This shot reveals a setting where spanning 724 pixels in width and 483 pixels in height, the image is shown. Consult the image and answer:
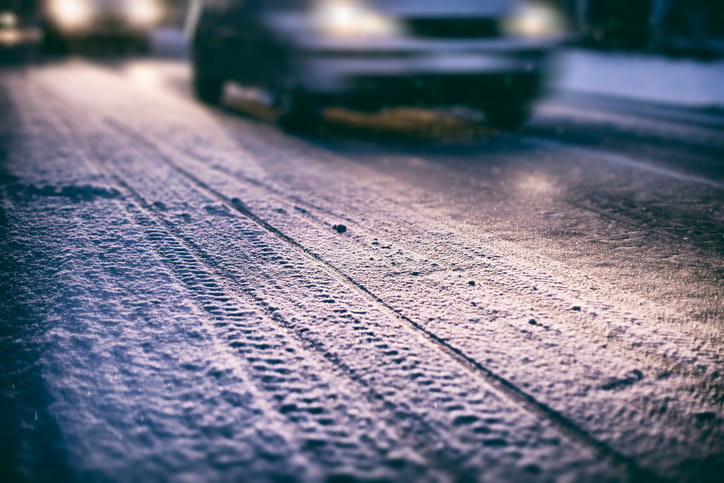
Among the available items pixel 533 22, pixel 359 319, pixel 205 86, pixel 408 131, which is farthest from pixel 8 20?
pixel 359 319

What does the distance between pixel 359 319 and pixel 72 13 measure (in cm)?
2027

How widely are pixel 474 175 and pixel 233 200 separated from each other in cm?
199

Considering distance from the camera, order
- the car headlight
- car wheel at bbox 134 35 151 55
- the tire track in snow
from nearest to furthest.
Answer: the tire track in snow → the car headlight → car wheel at bbox 134 35 151 55

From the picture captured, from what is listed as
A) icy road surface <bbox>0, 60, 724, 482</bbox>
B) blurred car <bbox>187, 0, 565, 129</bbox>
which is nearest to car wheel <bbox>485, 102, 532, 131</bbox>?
blurred car <bbox>187, 0, 565, 129</bbox>

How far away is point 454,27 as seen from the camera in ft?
19.8

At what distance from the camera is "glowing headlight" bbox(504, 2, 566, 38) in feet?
20.4

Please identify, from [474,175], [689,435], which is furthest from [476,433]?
[474,175]

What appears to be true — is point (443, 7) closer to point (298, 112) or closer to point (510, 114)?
point (510, 114)

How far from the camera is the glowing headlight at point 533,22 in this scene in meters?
6.23

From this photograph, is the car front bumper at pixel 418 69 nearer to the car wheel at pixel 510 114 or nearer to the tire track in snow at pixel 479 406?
the car wheel at pixel 510 114

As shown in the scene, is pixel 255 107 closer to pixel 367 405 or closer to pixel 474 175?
pixel 474 175

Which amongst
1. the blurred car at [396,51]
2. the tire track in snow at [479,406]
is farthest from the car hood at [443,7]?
the tire track in snow at [479,406]

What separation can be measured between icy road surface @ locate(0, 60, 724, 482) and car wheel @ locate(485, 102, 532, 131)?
178 centimetres

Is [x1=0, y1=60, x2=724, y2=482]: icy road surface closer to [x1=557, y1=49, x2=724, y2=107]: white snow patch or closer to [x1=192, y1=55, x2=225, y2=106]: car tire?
[x1=192, y1=55, x2=225, y2=106]: car tire
